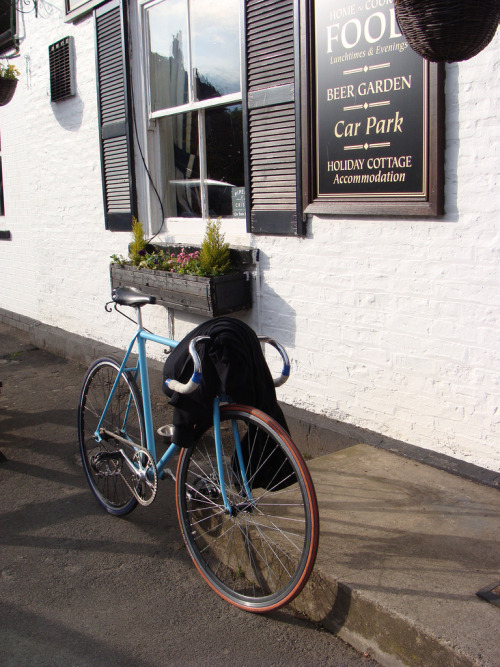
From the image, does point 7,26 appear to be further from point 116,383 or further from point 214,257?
point 116,383

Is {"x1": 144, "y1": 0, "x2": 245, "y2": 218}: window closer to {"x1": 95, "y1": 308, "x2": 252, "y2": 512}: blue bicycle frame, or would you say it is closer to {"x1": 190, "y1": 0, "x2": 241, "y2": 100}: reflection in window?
{"x1": 190, "y1": 0, "x2": 241, "y2": 100}: reflection in window

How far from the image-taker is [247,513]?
3000mm

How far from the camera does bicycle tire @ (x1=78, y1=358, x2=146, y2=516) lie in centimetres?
364

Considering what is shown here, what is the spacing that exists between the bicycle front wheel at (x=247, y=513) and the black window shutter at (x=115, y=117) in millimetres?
3646

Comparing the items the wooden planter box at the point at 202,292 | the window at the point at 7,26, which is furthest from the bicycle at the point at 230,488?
the window at the point at 7,26

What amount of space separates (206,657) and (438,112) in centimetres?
280

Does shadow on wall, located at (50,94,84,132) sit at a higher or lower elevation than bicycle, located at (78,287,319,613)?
higher

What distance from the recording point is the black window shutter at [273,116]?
443 cm

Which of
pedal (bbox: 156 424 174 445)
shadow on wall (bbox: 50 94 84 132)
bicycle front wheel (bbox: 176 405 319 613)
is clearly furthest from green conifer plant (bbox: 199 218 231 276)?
shadow on wall (bbox: 50 94 84 132)

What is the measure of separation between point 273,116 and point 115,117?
2275 millimetres

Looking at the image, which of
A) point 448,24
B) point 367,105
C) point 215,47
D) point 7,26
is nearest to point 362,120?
point 367,105

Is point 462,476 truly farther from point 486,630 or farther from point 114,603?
point 114,603

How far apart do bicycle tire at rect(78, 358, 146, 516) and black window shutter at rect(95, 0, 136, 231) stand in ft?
8.78

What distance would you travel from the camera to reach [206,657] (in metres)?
2.68
